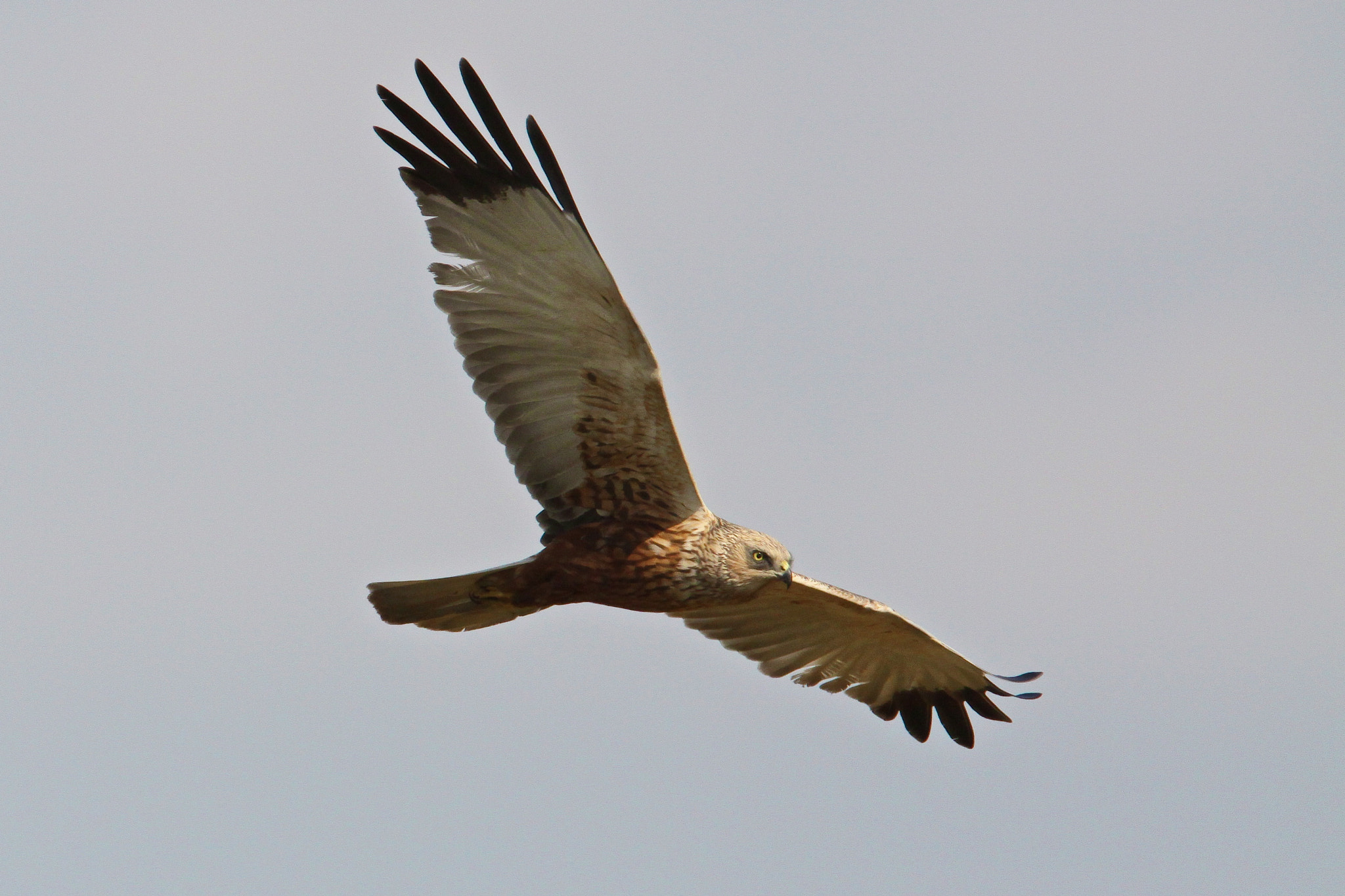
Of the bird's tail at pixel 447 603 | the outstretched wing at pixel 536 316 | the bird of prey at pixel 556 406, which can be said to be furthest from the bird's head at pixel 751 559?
the bird's tail at pixel 447 603

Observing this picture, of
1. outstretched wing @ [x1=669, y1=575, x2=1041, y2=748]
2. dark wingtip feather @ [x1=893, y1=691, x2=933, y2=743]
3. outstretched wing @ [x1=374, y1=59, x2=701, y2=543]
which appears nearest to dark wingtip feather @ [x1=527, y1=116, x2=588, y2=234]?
outstretched wing @ [x1=374, y1=59, x2=701, y2=543]

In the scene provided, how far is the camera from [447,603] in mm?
9414

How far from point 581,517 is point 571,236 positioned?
1.80 meters

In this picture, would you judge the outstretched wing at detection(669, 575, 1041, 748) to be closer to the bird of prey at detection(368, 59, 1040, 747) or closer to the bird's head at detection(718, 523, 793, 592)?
the bird of prey at detection(368, 59, 1040, 747)

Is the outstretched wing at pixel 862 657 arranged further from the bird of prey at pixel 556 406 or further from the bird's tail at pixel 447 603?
the bird's tail at pixel 447 603

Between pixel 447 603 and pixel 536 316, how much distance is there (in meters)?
1.91

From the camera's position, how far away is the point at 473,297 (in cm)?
878

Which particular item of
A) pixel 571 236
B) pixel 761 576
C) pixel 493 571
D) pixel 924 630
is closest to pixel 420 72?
pixel 571 236

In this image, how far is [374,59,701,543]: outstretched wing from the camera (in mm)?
8531

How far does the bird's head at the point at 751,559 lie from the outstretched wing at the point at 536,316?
0.35m

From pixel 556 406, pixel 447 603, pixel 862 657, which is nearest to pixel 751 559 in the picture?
pixel 556 406

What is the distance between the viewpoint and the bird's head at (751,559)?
921cm

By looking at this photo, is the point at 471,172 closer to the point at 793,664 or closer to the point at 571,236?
the point at 571,236

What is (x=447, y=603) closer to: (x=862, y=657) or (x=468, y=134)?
(x=468, y=134)
